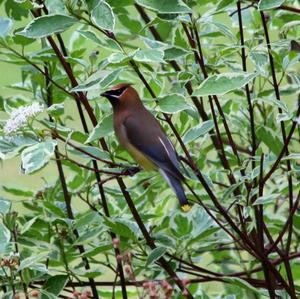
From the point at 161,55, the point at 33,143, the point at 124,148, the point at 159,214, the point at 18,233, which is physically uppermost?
the point at 161,55

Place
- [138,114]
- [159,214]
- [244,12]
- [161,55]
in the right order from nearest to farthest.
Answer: [161,55] < [138,114] < [159,214] < [244,12]

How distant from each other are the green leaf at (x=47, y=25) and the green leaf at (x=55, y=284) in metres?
0.64

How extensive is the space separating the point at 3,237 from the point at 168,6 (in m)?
0.65

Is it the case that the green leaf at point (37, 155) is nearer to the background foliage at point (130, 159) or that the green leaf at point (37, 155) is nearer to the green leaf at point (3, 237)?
the background foliage at point (130, 159)

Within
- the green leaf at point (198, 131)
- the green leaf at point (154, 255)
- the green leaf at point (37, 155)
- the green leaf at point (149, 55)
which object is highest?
the green leaf at point (149, 55)

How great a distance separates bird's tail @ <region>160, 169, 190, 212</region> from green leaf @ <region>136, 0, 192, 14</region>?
42 centimetres

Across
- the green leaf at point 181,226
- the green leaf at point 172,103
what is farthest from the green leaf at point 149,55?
the green leaf at point 181,226

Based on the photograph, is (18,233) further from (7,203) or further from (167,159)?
(167,159)

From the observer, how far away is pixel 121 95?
2.41m

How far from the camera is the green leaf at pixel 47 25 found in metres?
2.00

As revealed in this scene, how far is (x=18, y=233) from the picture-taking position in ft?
7.74

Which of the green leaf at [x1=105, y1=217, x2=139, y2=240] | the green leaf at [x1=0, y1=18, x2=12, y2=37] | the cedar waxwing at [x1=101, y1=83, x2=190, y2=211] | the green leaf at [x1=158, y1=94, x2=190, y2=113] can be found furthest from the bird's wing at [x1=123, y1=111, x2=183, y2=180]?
the green leaf at [x1=0, y1=18, x2=12, y2=37]

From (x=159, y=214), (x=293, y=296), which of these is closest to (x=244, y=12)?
(x=159, y=214)

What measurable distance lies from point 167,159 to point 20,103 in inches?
29.9
